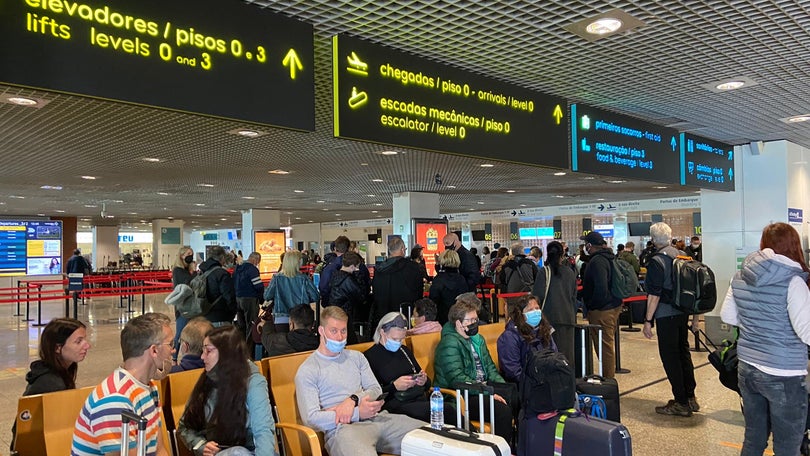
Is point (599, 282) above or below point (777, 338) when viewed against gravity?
above

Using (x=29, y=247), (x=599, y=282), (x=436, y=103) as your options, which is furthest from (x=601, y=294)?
(x=29, y=247)

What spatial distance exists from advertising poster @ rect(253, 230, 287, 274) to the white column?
12639mm

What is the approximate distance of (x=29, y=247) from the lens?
14602mm

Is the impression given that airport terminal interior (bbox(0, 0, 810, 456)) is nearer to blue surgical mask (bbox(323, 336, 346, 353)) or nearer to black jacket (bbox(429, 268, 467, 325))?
blue surgical mask (bbox(323, 336, 346, 353))

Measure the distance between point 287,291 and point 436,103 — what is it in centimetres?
315

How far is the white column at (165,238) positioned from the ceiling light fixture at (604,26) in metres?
28.9

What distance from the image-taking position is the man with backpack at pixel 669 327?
198 inches

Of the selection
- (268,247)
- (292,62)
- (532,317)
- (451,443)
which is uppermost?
(292,62)

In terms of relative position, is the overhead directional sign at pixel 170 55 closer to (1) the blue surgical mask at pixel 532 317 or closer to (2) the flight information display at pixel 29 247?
(1) the blue surgical mask at pixel 532 317

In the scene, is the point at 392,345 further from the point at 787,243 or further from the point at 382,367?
the point at 787,243

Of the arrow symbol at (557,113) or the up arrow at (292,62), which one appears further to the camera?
the arrow symbol at (557,113)

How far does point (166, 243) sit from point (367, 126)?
2939 centimetres

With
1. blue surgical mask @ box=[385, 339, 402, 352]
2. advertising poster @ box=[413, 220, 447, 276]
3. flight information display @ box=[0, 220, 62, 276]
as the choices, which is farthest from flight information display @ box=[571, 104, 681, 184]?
flight information display @ box=[0, 220, 62, 276]

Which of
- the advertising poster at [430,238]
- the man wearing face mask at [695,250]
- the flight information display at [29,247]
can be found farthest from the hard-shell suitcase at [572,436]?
the flight information display at [29,247]
